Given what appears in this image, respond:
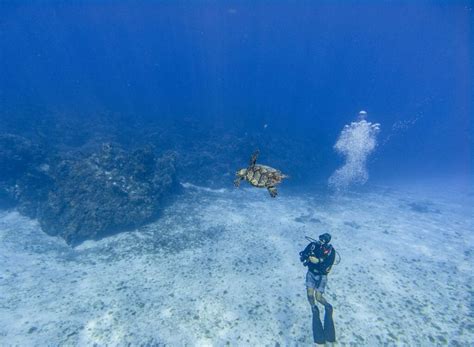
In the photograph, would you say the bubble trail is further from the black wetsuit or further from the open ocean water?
Answer: the black wetsuit

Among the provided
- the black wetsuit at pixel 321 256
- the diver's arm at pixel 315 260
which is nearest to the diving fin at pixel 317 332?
the black wetsuit at pixel 321 256

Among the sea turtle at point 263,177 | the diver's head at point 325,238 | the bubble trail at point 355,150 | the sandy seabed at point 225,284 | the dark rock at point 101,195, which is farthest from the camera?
the bubble trail at point 355,150

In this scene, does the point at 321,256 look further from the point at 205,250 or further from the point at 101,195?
the point at 101,195

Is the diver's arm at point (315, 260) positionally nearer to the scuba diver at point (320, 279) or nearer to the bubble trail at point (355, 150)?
the scuba diver at point (320, 279)

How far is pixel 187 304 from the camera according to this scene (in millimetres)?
7086

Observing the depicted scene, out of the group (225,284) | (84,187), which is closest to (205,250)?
(225,284)

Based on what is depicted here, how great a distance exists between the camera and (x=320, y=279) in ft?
23.0

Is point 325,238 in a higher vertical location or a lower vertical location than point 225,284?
higher

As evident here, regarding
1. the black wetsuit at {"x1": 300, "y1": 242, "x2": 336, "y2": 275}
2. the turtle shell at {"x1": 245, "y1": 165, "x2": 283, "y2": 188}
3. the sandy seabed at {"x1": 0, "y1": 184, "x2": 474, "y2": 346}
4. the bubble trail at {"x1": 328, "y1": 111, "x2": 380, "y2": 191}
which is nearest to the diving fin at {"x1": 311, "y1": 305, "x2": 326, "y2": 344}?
the sandy seabed at {"x1": 0, "y1": 184, "x2": 474, "y2": 346}

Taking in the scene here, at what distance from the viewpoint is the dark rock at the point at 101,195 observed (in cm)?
1046

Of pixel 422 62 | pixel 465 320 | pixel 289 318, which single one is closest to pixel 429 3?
pixel 465 320

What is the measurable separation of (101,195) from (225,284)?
6.98 meters

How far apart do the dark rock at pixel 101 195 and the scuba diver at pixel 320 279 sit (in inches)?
297

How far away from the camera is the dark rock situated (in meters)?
10.5
